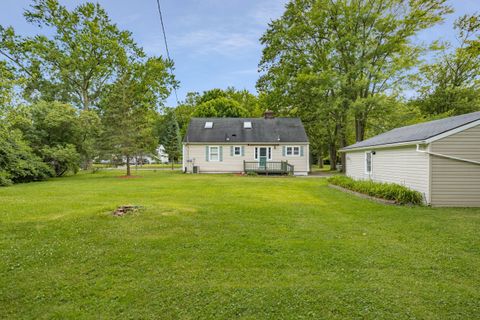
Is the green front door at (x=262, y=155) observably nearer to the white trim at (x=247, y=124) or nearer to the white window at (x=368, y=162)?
the white trim at (x=247, y=124)

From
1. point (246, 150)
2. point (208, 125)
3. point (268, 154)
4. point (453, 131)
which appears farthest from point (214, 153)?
point (453, 131)

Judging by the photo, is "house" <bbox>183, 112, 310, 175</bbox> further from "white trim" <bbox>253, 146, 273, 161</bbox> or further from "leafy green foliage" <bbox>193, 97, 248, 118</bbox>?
"leafy green foliage" <bbox>193, 97, 248, 118</bbox>

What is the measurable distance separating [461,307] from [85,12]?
3208cm

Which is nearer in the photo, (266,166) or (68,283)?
(68,283)

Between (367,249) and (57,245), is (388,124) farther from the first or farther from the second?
(57,245)

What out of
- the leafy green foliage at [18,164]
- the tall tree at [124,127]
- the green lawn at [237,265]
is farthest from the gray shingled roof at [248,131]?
the green lawn at [237,265]

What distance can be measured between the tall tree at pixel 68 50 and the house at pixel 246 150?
41.0 ft

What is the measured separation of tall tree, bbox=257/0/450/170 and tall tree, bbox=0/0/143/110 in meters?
16.5

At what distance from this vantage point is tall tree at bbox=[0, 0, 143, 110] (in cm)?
2381

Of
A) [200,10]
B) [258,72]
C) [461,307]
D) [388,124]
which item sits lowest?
[461,307]

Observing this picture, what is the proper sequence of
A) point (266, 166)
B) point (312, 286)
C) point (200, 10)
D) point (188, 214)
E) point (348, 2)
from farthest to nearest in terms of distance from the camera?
point (348, 2)
point (266, 166)
point (200, 10)
point (188, 214)
point (312, 286)

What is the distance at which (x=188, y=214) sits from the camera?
21.5 feet

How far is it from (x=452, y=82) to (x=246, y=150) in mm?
20080

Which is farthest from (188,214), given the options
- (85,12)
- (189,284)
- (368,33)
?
(85,12)
